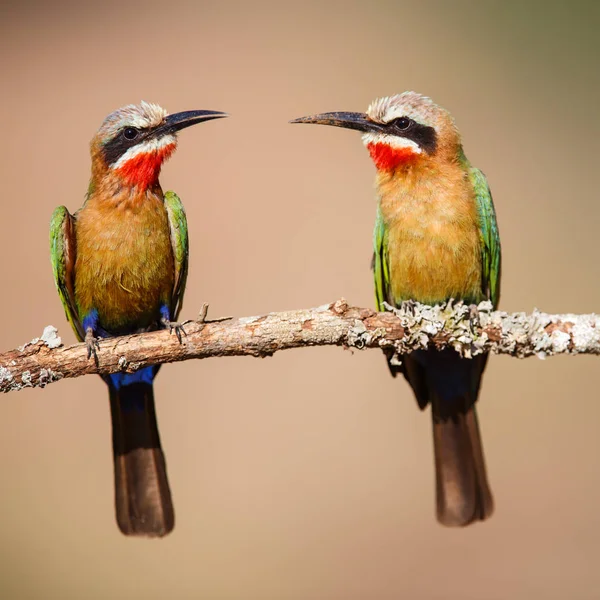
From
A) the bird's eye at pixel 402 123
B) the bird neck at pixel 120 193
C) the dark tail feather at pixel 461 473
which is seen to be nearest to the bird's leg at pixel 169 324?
the bird neck at pixel 120 193

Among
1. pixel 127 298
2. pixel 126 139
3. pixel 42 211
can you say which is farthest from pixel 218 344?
pixel 42 211

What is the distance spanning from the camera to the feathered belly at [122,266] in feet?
11.0

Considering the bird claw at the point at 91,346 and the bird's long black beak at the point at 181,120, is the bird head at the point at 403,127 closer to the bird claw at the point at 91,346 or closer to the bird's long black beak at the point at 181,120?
the bird's long black beak at the point at 181,120

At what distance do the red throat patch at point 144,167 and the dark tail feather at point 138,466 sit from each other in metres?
0.87

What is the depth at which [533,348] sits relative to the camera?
3.10 m

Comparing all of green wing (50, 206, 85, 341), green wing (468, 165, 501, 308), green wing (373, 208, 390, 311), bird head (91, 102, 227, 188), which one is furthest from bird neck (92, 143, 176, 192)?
green wing (468, 165, 501, 308)

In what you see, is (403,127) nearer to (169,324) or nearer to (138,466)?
(169,324)

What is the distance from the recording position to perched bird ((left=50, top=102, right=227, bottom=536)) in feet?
10.8

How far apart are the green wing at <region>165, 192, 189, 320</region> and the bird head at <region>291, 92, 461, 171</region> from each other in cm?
65

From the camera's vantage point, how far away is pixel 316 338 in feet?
9.70

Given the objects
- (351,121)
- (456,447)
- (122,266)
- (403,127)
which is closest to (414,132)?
(403,127)

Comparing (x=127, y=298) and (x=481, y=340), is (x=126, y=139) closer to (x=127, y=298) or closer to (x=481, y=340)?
(x=127, y=298)

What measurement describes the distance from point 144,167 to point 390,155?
103 centimetres

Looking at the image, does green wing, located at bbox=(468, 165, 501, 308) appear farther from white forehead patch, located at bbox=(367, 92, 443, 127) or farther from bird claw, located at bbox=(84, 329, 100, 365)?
bird claw, located at bbox=(84, 329, 100, 365)
